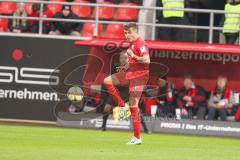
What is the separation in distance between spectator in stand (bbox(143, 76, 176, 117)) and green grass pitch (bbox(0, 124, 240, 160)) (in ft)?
14.1

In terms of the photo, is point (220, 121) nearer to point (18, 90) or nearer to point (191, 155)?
point (18, 90)

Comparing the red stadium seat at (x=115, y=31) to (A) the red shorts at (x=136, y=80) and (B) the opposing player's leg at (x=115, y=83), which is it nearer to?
(B) the opposing player's leg at (x=115, y=83)

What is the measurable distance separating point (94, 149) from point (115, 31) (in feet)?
32.5

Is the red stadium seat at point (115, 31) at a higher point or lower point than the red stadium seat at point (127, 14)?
lower

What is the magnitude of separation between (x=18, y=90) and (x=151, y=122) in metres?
4.34

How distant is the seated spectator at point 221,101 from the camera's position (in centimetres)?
2119

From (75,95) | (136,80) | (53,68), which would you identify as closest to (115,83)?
(136,80)

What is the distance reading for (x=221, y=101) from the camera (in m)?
21.3

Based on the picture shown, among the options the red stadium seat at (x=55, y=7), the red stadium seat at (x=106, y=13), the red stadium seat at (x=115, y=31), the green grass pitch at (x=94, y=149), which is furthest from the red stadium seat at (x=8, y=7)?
the green grass pitch at (x=94, y=149)

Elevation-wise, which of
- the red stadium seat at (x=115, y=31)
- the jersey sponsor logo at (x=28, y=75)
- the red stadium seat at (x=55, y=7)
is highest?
the red stadium seat at (x=55, y=7)

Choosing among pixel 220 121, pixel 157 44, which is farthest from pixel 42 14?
pixel 220 121

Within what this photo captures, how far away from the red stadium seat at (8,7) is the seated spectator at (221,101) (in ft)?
22.1

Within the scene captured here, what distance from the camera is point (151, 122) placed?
21.1m

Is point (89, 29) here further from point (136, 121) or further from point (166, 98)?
point (136, 121)
